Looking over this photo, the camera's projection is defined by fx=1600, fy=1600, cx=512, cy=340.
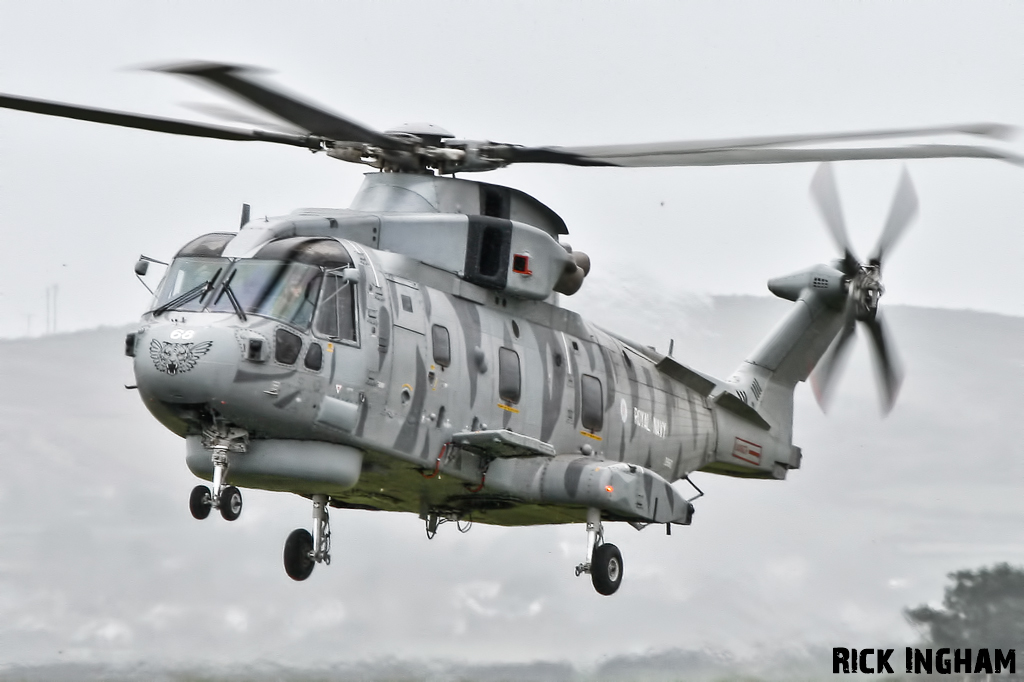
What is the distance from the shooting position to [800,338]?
20234mm

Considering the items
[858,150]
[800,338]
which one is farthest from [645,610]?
[858,150]

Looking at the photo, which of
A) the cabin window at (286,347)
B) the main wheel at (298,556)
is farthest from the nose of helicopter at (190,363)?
the main wheel at (298,556)

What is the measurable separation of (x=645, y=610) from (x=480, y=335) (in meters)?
5.30

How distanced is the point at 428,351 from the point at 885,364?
6326 mm

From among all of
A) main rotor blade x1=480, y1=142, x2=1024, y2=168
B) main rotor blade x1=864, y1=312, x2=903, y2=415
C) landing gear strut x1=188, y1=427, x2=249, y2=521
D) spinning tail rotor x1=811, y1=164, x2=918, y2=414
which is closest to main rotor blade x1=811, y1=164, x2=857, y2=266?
spinning tail rotor x1=811, y1=164, x2=918, y2=414

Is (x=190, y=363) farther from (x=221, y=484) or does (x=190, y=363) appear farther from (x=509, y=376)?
(x=509, y=376)

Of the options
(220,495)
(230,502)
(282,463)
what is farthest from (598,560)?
(220,495)

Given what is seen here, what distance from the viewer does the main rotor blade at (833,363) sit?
741 inches

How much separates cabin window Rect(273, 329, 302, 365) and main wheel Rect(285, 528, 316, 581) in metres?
3.05

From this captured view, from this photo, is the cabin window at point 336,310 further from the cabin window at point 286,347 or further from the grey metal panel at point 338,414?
the grey metal panel at point 338,414

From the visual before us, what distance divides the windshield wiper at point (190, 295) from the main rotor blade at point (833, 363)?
804 cm

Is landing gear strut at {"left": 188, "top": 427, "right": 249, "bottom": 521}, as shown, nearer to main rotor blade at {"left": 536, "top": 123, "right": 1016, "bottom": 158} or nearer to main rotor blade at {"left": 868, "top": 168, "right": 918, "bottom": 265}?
main rotor blade at {"left": 536, "top": 123, "right": 1016, "bottom": 158}

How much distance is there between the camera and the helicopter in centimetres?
1380

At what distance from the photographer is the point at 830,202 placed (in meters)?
18.7
